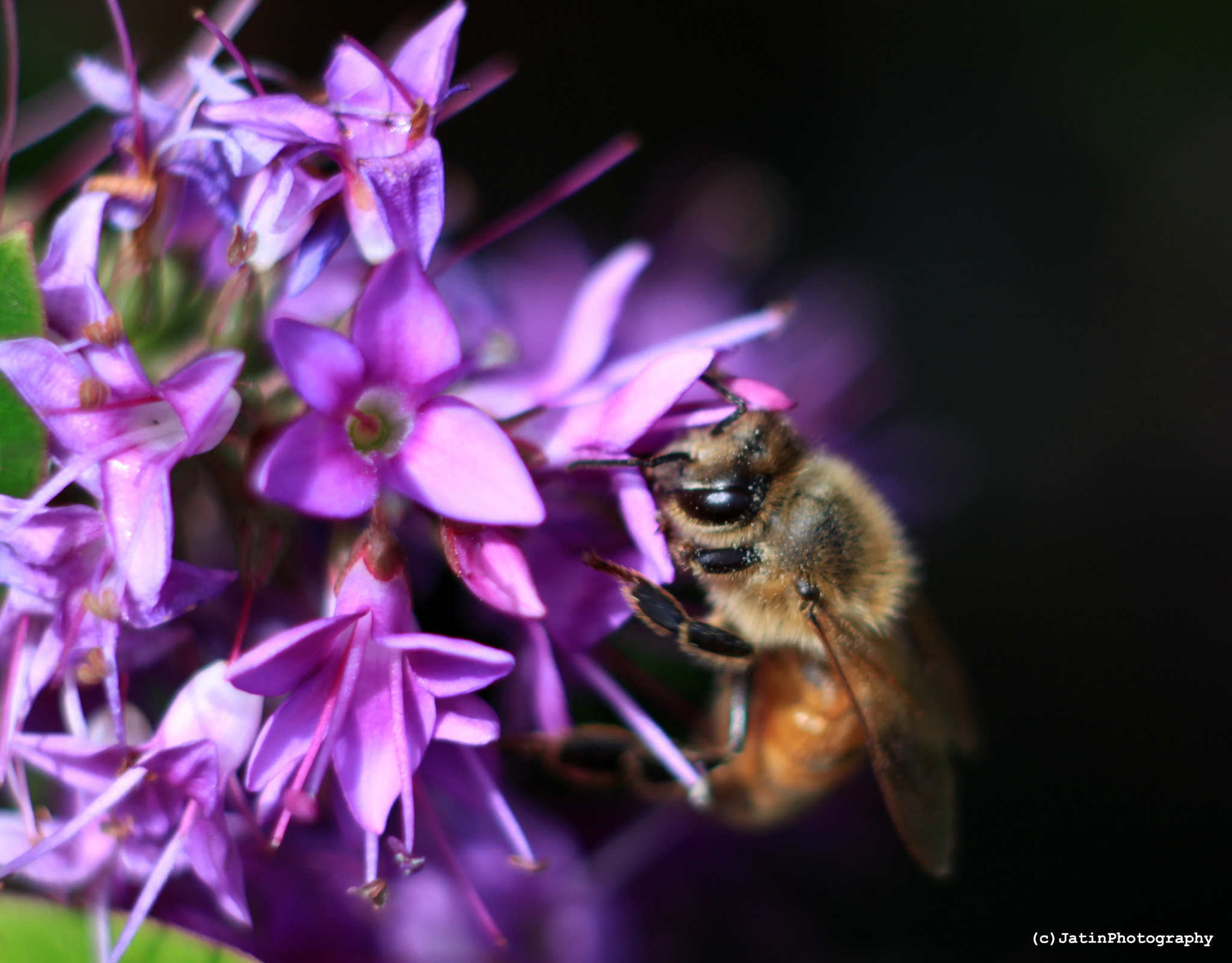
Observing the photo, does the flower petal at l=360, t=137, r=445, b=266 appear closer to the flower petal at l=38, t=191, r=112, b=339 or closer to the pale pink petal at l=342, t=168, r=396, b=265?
the pale pink petal at l=342, t=168, r=396, b=265

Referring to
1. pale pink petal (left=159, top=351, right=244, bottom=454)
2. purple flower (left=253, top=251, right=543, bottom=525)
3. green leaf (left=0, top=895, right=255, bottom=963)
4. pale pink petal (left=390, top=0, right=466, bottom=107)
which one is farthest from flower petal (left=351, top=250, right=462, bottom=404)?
green leaf (left=0, top=895, right=255, bottom=963)

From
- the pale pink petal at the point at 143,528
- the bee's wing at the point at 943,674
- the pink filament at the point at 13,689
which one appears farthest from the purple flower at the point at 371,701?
the bee's wing at the point at 943,674

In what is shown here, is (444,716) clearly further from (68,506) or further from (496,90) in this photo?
(496,90)

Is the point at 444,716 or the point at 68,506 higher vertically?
the point at 68,506

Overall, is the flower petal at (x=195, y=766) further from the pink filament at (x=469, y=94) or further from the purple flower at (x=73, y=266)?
the pink filament at (x=469, y=94)

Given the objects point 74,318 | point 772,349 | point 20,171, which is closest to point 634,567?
point 74,318

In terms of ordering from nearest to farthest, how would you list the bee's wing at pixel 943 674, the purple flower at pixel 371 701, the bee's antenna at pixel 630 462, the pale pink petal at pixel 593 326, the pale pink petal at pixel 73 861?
the purple flower at pixel 371 701 → the bee's antenna at pixel 630 462 → the pale pink petal at pixel 73 861 → the pale pink petal at pixel 593 326 → the bee's wing at pixel 943 674

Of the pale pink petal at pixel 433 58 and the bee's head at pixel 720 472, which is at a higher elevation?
the pale pink petal at pixel 433 58
